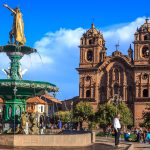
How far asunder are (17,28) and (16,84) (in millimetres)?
4350

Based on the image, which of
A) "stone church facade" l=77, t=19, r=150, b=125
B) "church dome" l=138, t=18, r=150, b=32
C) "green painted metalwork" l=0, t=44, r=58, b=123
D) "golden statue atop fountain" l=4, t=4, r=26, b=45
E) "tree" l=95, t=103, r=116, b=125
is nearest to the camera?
"green painted metalwork" l=0, t=44, r=58, b=123

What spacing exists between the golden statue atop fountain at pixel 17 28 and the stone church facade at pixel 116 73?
51962 millimetres

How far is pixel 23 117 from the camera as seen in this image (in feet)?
64.6

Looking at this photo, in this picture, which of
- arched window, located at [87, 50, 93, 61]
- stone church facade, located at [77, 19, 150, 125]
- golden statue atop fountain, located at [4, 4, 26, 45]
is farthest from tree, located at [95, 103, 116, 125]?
golden statue atop fountain, located at [4, 4, 26, 45]

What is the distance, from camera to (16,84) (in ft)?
65.5

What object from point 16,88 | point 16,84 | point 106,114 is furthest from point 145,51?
point 16,84

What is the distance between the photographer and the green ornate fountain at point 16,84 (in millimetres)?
20281

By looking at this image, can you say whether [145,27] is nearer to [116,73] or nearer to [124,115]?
[116,73]

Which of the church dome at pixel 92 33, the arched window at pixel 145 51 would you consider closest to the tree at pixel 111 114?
the arched window at pixel 145 51

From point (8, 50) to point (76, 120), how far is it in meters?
48.6

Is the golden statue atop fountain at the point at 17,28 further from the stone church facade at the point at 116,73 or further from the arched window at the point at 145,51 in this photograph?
the arched window at the point at 145,51

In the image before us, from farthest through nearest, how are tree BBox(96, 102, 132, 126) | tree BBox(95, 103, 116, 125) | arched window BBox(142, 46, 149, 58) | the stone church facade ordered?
arched window BBox(142, 46, 149, 58) < the stone church facade < tree BBox(96, 102, 132, 126) < tree BBox(95, 103, 116, 125)

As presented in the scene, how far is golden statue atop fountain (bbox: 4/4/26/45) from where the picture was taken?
75.0 ft

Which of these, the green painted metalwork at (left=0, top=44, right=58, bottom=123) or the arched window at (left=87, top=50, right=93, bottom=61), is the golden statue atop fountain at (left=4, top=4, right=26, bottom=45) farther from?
the arched window at (left=87, top=50, right=93, bottom=61)
